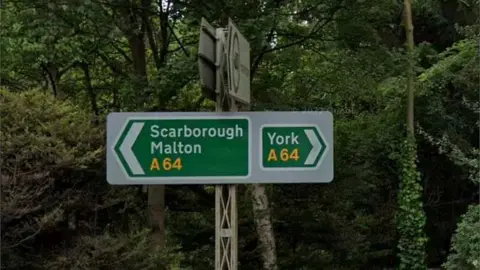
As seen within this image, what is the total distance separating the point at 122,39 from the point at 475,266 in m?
6.36

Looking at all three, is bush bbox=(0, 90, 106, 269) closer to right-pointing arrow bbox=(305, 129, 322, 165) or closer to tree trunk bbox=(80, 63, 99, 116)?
tree trunk bbox=(80, 63, 99, 116)

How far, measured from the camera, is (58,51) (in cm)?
829

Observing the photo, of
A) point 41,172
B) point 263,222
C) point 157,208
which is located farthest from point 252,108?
point 41,172

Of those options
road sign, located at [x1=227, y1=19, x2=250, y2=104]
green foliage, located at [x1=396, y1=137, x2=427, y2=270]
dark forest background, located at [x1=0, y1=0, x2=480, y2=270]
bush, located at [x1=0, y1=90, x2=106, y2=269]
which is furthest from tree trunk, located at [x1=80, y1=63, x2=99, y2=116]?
road sign, located at [x1=227, y1=19, x2=250, y2=104]

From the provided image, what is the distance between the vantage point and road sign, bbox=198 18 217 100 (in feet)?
8.99

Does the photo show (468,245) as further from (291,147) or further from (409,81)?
(291,147)

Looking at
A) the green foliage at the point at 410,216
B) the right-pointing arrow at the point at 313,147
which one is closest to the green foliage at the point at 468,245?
the green foliage at the point at 410,216

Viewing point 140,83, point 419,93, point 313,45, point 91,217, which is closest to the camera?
point 91,217

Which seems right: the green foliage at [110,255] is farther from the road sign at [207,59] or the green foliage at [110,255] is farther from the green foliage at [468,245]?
the road sign at [207,59]

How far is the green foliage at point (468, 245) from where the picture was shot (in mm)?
7176

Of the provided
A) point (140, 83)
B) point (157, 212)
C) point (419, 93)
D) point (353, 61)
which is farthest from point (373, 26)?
point (157, 212)

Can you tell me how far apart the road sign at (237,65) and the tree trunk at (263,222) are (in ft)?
20.8

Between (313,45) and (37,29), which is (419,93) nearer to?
(313,45)

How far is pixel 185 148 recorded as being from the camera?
2812 mm
